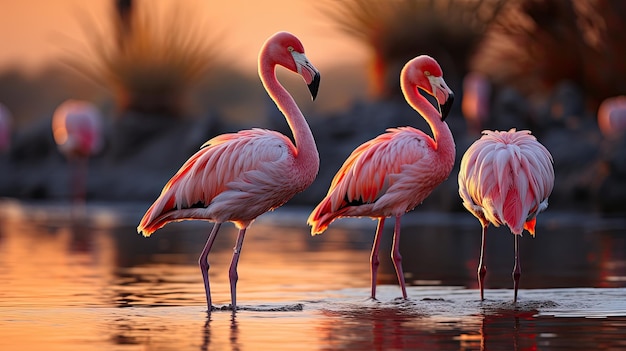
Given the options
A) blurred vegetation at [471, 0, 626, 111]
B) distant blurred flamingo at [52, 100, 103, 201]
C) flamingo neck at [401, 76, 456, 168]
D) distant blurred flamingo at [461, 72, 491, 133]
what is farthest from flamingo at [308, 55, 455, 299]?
blurred vegetation at [471, 0, 626, 111]

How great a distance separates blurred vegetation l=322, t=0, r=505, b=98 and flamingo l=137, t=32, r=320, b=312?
14234 mm

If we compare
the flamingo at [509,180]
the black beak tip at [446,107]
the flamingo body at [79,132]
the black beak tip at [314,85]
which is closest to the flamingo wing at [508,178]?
the flamingo at [509,180]

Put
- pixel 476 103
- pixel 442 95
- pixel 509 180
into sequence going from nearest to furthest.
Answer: pixel 509 180, pixel 442 95, pixel 476 103

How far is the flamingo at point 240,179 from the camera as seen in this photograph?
7.76 m

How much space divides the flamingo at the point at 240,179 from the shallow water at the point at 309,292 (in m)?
0.55

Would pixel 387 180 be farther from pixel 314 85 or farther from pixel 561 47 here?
pixel 561 47

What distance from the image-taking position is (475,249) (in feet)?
40.6

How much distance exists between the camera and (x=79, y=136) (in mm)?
21797

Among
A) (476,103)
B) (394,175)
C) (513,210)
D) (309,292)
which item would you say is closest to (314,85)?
(394,175)

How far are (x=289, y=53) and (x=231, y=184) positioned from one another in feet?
3.11

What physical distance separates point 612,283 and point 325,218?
2.02m

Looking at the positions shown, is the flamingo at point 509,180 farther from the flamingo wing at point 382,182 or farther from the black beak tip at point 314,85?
the black beak tip at point 314,85

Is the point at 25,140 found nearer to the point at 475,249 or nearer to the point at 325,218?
the point at 475,249

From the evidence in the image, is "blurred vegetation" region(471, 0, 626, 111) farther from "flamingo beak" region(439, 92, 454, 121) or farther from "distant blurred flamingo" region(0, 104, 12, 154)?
"flamingo beak" region(439, 92, 454, 121)
